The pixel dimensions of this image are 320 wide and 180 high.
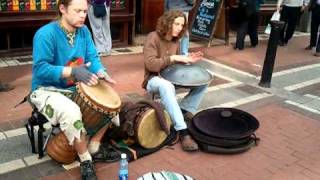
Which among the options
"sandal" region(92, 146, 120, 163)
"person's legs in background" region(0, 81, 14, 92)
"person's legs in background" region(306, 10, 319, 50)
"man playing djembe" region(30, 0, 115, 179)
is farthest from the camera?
"person's legs in background" region(306, 10, 319, 50)

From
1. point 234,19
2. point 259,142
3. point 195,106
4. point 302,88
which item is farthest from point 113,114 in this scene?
point 234,19

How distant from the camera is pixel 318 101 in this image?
5.91 metres

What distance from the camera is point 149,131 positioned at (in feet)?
13.0

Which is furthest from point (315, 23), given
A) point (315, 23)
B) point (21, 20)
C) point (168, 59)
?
point (21, 20)

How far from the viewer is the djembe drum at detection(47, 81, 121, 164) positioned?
3.43m

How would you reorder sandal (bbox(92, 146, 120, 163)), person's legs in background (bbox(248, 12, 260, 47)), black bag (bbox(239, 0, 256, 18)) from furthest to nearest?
person's legs in background (bbox(248, 12, 260, 47)) → black bag (bbox(239, 0, 256, 18)) → sandal (bbox(92, 146, 120, 163))

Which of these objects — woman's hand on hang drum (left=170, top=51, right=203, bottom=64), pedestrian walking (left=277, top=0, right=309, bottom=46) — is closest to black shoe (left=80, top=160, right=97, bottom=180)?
woman's hand on hang drum (left=170, top=51, right=203, bottom=64)

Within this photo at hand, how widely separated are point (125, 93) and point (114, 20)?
2.59 m

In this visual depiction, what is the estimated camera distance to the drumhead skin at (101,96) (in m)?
3.41

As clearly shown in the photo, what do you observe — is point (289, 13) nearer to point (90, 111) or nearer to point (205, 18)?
point (205, 18)

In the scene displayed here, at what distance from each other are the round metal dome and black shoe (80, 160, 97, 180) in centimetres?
120

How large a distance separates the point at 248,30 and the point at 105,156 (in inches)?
236

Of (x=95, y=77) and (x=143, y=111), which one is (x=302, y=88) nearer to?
(x=143, y=111)

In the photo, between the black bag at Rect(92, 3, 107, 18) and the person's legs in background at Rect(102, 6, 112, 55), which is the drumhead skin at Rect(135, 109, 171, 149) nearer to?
the black bag at Rect(92, 3, 107, 18)
